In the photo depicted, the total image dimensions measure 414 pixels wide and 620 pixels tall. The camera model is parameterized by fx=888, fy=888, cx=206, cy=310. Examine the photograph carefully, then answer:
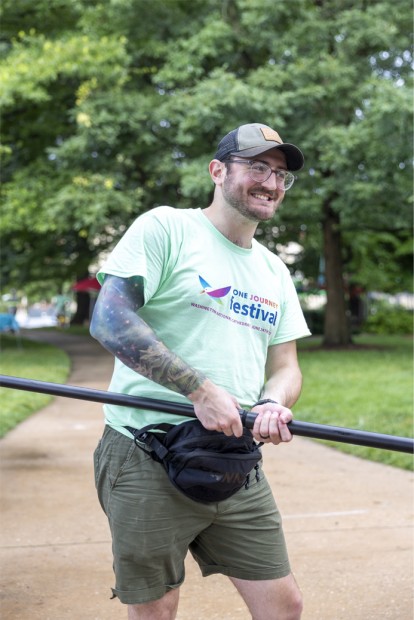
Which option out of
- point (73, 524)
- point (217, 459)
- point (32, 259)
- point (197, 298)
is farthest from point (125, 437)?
point (32, 259)

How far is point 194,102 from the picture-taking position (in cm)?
1581

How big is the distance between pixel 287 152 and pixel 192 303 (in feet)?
1.77

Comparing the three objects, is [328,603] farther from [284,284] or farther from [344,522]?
[284,284]

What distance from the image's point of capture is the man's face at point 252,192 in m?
2.60

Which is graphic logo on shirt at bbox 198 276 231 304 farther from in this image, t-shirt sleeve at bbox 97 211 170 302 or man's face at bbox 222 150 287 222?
man's face at bbox 222 150 287 222

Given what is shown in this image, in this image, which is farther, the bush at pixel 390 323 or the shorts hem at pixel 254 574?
the bush at pixel 390 323

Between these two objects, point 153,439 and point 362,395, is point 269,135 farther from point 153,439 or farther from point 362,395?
point 362,395

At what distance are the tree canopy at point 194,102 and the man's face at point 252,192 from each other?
12708mm

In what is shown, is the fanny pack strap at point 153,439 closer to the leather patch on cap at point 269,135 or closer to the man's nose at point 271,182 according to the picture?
the man's nose at point 271,182

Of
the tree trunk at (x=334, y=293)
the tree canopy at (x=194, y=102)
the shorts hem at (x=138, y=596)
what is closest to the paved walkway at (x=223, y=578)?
the shorts hem at (x=138, y=596)

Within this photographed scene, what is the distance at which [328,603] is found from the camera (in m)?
4.01

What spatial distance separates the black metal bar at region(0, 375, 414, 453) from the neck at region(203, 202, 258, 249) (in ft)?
1.80

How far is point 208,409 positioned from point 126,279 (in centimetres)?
41

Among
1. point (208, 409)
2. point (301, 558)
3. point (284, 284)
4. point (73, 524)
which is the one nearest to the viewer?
point (208, 409)
